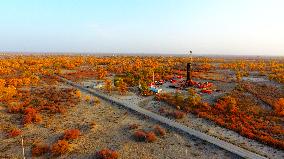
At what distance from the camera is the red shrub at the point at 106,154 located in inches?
898

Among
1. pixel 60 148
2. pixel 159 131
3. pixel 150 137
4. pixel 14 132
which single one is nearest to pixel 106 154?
pixel 60 148

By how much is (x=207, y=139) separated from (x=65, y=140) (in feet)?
35.7

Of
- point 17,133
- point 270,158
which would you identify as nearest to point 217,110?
point 270,158

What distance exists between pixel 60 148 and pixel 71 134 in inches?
103

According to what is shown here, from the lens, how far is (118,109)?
1377 inches

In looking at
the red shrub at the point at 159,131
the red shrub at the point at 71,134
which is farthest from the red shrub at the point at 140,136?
the red shrub at the point at 71,134

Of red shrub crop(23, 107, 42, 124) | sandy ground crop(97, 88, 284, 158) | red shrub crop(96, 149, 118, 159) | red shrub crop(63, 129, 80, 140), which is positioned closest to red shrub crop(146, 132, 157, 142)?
red shrub crop(96, 149, 118, 159)

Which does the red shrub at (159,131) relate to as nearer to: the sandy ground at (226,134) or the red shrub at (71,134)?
the sandy ground at (226,134)

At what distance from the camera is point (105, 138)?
26859 millimetres

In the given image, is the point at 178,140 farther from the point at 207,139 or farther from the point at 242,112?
the point at 242,112

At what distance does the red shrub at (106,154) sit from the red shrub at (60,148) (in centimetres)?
247

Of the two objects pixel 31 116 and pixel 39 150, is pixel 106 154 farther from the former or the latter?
pixel 31 116

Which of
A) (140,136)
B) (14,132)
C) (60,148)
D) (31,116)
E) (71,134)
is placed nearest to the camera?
(60,148)

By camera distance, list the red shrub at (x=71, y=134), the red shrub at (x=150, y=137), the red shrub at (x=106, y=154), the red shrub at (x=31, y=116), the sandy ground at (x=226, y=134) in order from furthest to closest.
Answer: the red shrub at (x=31, y=116) → the red shrub at (x=71, y=134) → the red shrub at (x=150, y=137) → the sandy ground at (x=226, y=134) → the red shrub at (x=106, y=154)
